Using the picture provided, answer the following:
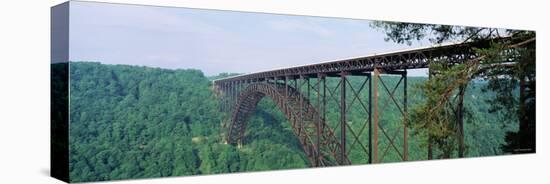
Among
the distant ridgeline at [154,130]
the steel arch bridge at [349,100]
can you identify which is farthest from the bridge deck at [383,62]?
the distant ridgeline at [154,130]

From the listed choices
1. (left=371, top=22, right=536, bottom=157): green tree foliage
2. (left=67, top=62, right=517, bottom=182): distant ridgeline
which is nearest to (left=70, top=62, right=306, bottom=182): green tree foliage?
(left=67, top=62, right=517, bottom=182): distant ridgeline

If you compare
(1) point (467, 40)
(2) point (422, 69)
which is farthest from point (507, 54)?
(2) point (422, 69)

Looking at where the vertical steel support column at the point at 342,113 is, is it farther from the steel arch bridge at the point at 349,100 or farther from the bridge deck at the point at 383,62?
the bridge deck at the point at 383,62

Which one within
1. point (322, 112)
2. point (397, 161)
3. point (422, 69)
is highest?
point (422, 69)

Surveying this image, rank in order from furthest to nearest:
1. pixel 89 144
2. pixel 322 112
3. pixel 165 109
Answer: pixel 322 112
pixel 165 109
pixel 89 144

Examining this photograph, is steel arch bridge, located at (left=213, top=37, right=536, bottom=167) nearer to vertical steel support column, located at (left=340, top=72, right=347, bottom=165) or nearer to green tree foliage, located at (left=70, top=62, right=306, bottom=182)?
vertical steel support column, located at (left=340, top=72, right=347, bottom=165)

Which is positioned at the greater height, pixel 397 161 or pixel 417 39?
pixel 417 39

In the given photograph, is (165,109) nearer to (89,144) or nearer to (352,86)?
(89,144)
